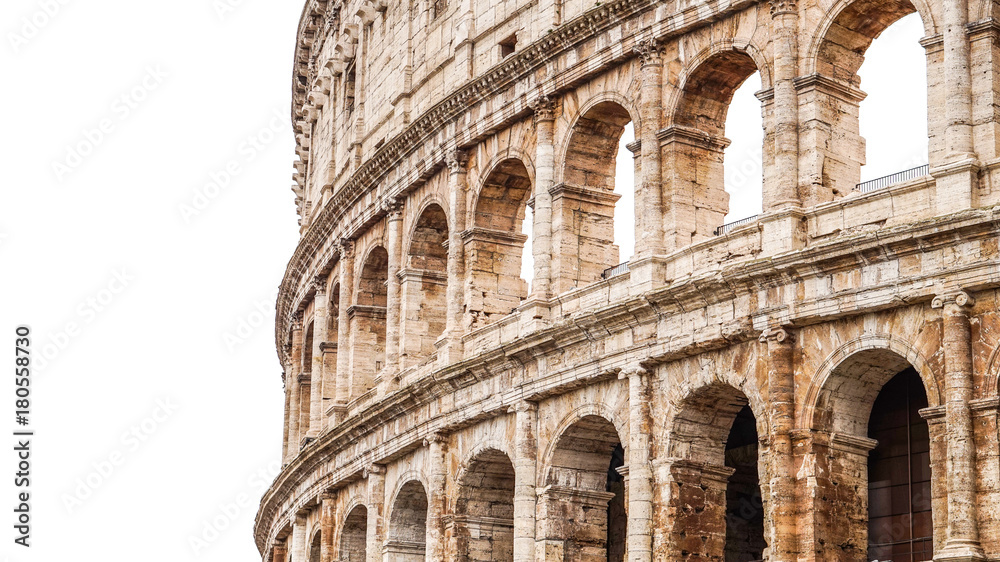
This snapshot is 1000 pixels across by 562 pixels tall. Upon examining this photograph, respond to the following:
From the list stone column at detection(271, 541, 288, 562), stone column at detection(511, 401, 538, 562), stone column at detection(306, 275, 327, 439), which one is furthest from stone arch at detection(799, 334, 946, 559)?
stone column at detection(271, 541, 288, 562)

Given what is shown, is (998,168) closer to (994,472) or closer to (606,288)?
(994,472)

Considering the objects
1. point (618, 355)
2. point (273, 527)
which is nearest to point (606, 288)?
point (618, 355)

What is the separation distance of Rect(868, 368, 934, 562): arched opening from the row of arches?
18 mm

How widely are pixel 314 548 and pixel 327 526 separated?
79.6 inches

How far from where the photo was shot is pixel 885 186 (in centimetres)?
2327

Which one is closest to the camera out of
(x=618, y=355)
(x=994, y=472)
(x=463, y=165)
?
(x=994, y=472)

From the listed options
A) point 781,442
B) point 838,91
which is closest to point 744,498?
point 781,442

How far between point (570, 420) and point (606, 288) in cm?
204

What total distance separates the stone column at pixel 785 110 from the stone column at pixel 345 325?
13.3 meters

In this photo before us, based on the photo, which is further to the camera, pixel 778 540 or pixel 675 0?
pixel 675 0

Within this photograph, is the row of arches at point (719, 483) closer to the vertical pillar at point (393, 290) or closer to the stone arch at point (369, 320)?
the vertical pillar at point (393, 290)

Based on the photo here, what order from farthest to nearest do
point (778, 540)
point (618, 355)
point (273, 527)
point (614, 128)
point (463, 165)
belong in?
Answer: point (273, 527) < point (463, 165) < point (614, 128) < point (618, 355) < point (778, 540)

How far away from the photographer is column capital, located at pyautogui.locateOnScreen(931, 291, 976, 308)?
21570 mm

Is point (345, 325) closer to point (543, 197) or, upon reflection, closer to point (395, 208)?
point (395, 208)
